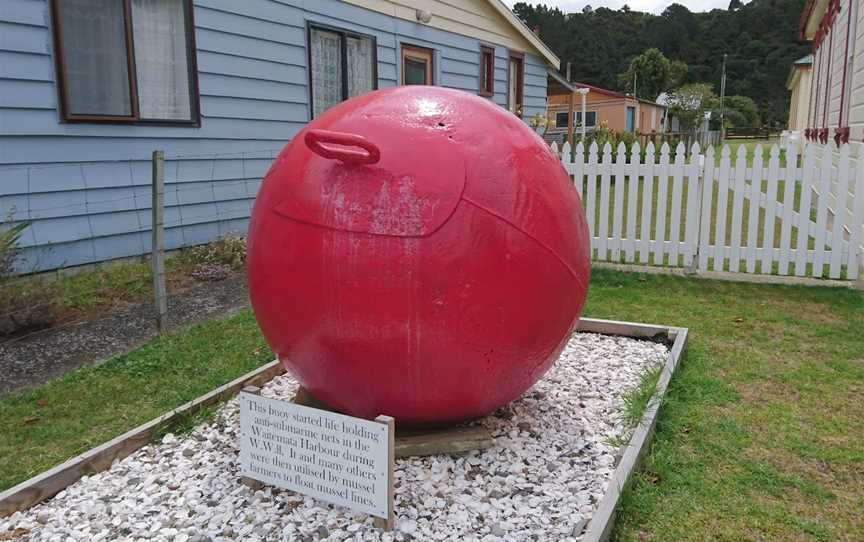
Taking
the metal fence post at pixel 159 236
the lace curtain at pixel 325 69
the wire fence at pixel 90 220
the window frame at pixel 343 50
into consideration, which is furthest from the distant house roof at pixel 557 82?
the metal fence post at pixel 159 236

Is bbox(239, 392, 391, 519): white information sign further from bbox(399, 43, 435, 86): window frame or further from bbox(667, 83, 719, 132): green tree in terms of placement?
bbox(667, 83, 719, 132): green tree

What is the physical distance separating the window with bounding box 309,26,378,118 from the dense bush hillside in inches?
2234

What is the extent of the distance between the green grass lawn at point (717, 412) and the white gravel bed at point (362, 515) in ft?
0.96

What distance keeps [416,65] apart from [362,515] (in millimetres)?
10020

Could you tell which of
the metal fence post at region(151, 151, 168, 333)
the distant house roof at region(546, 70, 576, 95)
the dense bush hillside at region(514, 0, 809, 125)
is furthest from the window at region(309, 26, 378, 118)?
the dense bush hillside at region(514, 0, 809, 125)

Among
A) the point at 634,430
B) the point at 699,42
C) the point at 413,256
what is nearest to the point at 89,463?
the point at 413,256

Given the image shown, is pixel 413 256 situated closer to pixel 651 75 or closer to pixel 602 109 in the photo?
pixel 602 109

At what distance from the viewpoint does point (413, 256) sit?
Result: 8.38ft

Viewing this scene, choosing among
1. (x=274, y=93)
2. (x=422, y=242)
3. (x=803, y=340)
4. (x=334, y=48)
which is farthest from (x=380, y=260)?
(x=334, y=48)

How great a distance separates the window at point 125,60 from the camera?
6188 mm

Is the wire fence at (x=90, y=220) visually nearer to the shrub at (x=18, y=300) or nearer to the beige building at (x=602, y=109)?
the shrub at (x=18, y=300)

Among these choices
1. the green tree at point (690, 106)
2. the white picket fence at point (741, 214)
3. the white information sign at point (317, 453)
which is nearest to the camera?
the white information sign at point (317, 453)

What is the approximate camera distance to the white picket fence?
6613 mm

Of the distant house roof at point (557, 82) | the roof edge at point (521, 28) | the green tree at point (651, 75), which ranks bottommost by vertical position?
the distant house roof at point (557, 82)
